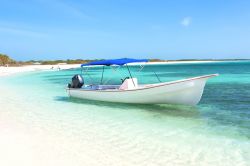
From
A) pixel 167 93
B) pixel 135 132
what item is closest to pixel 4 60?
pixel 167 93

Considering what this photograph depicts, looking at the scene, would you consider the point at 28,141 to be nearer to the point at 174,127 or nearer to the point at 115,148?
the point at 115,148

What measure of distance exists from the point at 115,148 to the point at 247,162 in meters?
3.01

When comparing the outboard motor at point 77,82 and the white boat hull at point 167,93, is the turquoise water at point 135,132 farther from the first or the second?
the outboard motor at point 77,82

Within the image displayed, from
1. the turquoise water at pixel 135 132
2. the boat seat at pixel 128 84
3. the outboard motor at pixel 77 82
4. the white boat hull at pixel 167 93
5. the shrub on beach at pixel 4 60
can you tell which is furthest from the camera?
the shrub on beach at pixel 4 60

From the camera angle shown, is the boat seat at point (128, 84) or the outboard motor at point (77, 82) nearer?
the boat seat at point (128, 84)

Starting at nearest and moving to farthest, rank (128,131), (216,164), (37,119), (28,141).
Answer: (216,164) → (28,141) → (128,131) → (37,119)

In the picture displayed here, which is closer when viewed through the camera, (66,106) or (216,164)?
(216,164)

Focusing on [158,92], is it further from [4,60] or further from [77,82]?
[4,60]

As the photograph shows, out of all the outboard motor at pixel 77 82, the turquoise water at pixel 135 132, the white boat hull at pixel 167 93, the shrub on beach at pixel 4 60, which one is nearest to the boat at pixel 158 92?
the white boat hull at pixel 167 93

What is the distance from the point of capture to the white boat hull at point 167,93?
11.6 meters

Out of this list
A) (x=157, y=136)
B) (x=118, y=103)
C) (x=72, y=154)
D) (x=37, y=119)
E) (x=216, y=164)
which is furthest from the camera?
(x=118, y=103)

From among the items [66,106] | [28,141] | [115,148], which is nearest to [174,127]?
[115,148]

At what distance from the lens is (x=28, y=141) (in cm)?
753

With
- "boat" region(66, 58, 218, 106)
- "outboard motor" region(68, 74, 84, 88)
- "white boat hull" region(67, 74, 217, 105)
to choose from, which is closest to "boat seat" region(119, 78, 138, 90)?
"boat" region(66, 58, 218, 106)
